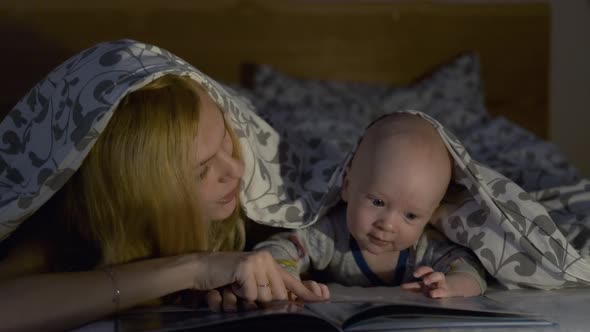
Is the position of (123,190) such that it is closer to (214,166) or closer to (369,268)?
(214,166)

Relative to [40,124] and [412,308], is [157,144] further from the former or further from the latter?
[412,308]

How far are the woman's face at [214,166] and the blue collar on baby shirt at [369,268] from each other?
0.21m

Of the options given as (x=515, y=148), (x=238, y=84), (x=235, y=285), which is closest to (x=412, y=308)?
(x=235, y=285)

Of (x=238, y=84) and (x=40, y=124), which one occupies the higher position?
(x=40, y=124)

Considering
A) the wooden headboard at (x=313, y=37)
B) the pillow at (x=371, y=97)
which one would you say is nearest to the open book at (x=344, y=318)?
the pillow at (x=371, y=97)

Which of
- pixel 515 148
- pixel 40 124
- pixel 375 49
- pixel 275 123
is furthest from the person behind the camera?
pixel 375 49

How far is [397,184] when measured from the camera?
116 cm

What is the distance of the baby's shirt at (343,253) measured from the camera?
1242 millimetres

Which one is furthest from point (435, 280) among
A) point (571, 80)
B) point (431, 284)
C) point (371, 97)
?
point (571, 80)

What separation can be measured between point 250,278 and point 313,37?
136 centimetres

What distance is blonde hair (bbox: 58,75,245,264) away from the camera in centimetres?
110

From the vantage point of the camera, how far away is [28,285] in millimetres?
985

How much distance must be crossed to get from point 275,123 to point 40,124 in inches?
18.4

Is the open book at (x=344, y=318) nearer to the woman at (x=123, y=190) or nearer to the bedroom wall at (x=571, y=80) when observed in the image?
the woman at (x=123, y=190)
